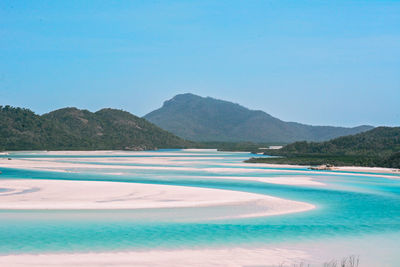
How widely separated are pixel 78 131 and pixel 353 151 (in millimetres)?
111376

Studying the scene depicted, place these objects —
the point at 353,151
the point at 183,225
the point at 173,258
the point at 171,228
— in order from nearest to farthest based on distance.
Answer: the point at 173,258 < the point at 171,228 < the point at 183,225 < the point at 353,151

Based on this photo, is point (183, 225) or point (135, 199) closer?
point (183, 225)

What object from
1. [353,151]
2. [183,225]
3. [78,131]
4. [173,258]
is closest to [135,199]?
[183,225]

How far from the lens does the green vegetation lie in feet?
187

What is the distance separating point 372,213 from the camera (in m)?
22.5

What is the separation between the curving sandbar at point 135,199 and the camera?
22109mm

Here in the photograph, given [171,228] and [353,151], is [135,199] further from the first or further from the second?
[353,151]

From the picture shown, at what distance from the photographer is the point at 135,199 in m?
24.6

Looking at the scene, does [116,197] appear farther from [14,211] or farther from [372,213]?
[372,213]

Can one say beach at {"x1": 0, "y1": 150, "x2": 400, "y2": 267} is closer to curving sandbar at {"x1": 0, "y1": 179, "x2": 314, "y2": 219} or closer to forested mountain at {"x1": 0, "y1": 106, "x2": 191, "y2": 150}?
curving sandbar at {"x1": 0, "y1": 179, "x2": 314, "y2": 219}

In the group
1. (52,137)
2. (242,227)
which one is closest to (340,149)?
(242,227)

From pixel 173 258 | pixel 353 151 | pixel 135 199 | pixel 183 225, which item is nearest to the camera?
pixel 173 258

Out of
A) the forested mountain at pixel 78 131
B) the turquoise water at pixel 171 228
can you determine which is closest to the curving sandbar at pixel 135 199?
the turquoise water at pixel 171 228

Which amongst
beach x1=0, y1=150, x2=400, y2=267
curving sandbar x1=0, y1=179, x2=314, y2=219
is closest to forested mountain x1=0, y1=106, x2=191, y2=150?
curving sandbar x1=0, y1=179, x2=314, y2=219
